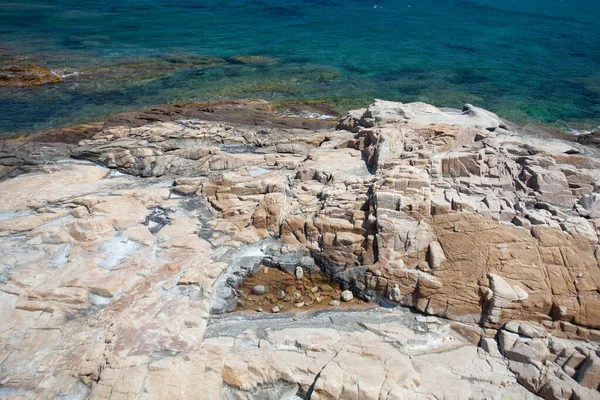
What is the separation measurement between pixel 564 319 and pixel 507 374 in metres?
2.00

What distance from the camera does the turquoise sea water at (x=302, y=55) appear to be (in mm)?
25172

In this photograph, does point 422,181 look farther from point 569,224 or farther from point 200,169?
point 200,169

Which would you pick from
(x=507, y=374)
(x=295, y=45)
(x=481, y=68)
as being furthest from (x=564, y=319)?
(x=295, y=45)

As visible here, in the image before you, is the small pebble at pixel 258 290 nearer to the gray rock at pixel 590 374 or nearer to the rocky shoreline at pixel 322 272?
the rocky shoreline at pixel 322 272

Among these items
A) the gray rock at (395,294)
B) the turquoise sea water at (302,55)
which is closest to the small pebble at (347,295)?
the gray rock at (395,294)

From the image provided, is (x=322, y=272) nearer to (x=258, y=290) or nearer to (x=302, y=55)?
(x=258, y=290)

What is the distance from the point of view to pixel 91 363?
7.73m

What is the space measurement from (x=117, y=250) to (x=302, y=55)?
2959 centimetres

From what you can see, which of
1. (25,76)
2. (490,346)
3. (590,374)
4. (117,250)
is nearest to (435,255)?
(490,346)

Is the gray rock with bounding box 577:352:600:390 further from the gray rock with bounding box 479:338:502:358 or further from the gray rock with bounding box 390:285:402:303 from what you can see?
the gray rock with bounding box 390:285:402:303

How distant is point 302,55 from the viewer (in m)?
36.1

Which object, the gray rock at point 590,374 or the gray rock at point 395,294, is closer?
the gray rock at point 590,374

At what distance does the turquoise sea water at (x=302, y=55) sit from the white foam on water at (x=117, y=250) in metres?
13.4

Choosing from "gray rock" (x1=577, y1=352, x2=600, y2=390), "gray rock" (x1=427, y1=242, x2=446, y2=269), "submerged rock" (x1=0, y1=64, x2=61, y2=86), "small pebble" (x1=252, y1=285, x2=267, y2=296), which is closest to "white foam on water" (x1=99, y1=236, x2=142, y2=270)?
"small pebble" (x1=252, y1=285, x2=267, y2=296)
